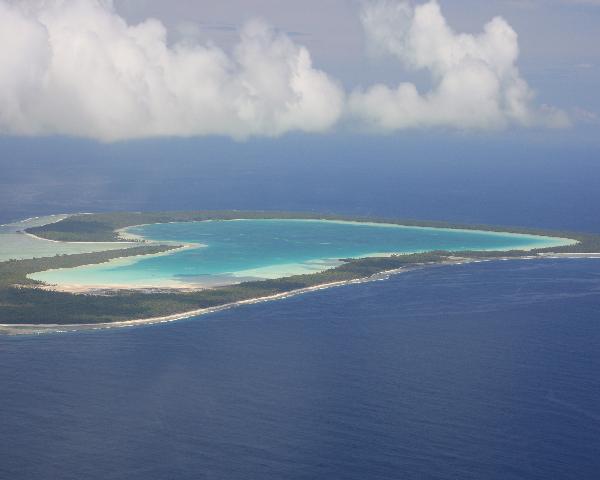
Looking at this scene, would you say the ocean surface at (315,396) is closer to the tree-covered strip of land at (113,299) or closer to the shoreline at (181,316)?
the shoreline at (181,316)

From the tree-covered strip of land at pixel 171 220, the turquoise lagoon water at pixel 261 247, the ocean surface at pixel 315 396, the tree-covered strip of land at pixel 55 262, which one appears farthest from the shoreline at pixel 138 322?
the tree-covered strip of land at pixel 171 220

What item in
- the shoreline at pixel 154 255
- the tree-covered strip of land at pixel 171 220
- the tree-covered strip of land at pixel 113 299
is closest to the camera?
the tree-covered strip of land at pixel 113 299

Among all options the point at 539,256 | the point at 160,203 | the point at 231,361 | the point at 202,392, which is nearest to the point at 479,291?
the point at 539,256

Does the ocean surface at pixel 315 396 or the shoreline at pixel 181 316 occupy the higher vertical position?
the shoreline at pixel 181 316

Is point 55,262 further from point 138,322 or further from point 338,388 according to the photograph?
point 338,388

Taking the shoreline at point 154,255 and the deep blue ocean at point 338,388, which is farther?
the shoreline at point 154,255

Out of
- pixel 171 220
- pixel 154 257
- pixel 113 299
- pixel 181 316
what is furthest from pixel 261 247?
pixel 181 316
